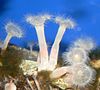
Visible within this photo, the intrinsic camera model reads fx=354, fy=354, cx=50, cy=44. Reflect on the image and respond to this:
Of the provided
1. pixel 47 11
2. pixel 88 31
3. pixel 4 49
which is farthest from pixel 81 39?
pixel 4 49

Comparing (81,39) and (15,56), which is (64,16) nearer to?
(81,39)

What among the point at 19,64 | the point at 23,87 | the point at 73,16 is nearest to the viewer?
the point at 23,87

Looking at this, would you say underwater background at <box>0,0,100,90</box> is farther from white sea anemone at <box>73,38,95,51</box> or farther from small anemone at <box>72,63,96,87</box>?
small anemone at <box>72,63,96,87</box>

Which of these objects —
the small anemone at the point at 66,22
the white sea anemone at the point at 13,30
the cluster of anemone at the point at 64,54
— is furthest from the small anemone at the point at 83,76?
the white sea anemone at the point at 13,30

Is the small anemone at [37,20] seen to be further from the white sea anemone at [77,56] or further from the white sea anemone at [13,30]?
the white sea anemone at [77,56]

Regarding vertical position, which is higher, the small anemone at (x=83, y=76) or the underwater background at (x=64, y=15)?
the underwater background at (x=64, y=15)

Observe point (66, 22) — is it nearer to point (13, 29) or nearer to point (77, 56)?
point (77, 56)
